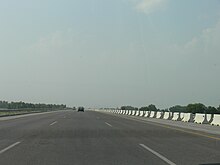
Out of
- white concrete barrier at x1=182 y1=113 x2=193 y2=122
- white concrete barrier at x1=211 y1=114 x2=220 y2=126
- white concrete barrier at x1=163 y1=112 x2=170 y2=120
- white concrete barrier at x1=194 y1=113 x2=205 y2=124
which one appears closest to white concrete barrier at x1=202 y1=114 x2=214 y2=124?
white concrete barrier at x1=194 y1=113 x2=205 y2=124

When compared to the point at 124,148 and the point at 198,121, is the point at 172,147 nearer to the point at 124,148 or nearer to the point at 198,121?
the point at 124,148

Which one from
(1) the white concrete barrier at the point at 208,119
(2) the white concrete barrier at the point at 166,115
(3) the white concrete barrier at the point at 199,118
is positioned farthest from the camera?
(2) the white concrete barrier at the point at 166,115

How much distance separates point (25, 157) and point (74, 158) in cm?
141

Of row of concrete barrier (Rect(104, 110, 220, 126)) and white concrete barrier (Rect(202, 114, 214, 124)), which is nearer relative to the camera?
row of concrete barrier (Rect(104, 110, 220, 126))

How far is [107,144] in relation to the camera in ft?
44.0

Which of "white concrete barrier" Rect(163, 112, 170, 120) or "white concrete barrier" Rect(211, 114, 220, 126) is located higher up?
"white concrete barrier" Rect(163, 112, 170, 120)

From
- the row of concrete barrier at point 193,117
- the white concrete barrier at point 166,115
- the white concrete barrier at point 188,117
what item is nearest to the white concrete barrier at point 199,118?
the row of concrete barrier at point 193,117

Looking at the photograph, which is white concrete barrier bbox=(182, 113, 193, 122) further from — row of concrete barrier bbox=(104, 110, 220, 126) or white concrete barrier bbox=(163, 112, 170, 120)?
white concrete barrier bbox=(163, 112, 170, 120)

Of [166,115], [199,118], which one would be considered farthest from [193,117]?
[166,115]

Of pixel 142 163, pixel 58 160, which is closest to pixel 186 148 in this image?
pixel 142 163

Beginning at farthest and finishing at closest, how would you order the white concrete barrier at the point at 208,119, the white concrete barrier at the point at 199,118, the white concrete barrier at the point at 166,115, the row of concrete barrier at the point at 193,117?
the white concrete barrier at the point at 166,115 → the white concrete barrier at the point at 199,118 → the white concrete barrier at the point at 208,119 → the row of concrete barrier at the point at 193,117

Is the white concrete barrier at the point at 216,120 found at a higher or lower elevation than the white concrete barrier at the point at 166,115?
lower

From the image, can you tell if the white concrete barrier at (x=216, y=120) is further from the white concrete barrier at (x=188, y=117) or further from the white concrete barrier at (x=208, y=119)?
the white concrete barrier at (x=188, y=117)

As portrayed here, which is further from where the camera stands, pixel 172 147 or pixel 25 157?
pixel 172 147
